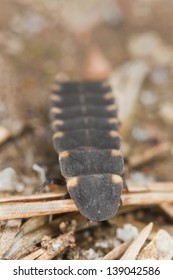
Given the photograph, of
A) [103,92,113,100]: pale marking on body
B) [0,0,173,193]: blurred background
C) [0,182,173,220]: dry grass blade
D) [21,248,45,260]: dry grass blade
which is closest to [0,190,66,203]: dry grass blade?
[0,182,173,220]: dry grass blade

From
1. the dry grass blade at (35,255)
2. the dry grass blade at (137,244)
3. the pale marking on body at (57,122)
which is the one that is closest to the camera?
the dry grass blade at (35,255)

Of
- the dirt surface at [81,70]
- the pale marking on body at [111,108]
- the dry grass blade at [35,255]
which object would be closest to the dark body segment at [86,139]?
the dirt surface at [81,70]

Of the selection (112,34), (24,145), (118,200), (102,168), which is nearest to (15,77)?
(24,145)

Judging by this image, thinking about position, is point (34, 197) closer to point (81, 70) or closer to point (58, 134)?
point (58, 134)

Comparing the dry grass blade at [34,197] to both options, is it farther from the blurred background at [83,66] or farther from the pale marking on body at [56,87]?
the pale marking on body at [56,87]

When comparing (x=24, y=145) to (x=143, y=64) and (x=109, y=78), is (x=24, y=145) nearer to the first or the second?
(x=109, y=78)

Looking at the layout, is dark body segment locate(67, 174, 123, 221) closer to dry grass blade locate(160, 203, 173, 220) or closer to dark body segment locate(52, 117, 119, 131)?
dry grass blade locate(160, 203, 173, 220)
